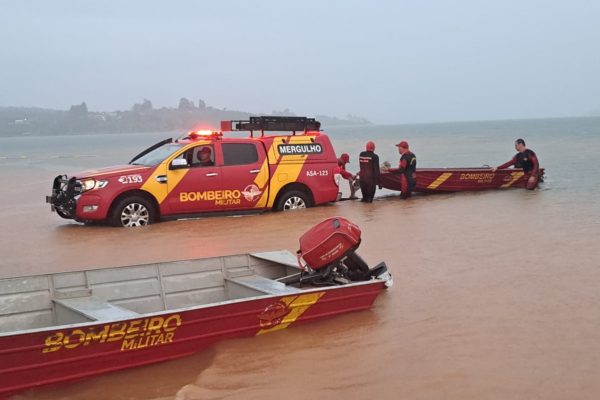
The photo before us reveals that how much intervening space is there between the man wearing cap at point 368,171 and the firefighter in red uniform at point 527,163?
11.8 ft

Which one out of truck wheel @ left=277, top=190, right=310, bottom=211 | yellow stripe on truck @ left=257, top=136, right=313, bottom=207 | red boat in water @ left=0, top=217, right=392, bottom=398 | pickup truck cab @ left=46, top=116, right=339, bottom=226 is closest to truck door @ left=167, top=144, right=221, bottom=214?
pickup truck cab @ left=46, top=116, right=339, bottom=226

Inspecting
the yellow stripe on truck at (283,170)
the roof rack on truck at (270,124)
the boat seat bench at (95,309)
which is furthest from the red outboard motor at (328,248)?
the roof rack on truck at (270,124)

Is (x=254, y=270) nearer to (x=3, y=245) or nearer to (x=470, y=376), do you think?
(x=470, y=376)

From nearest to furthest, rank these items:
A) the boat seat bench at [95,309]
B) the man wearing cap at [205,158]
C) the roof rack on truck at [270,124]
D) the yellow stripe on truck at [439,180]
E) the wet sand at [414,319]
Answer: the wet sand at [414,319]
the boat seat bench at [95,309]
the man wearing cap at [205,158]
the roof rack on truck at [270,124]
the yellow stripe on truck at [439,180]

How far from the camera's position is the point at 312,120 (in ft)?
46.5

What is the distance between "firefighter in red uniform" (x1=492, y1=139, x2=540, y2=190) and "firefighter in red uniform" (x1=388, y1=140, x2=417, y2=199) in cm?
262

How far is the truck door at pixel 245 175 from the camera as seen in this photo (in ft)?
42.2

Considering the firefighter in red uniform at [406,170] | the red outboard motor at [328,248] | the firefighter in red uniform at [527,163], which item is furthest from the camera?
the firefighter in red uniform at [527,163]

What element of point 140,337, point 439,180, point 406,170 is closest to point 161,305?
point 140,337

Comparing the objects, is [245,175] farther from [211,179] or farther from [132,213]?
[132,213]

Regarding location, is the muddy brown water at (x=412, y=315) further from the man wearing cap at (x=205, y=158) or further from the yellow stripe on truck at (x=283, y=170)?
the man wearing cap at (x=205, y=158)

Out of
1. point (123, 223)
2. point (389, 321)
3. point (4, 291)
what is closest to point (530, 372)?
point (389, 321)

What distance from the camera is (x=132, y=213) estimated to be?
12.2 meters

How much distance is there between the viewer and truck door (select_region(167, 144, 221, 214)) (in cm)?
1241
